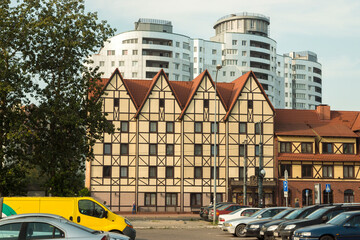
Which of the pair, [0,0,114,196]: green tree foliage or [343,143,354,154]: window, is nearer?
[0,0,114,196]: green tree foliage

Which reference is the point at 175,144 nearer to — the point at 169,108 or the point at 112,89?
the point at 169,108

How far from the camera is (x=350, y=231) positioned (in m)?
18.7

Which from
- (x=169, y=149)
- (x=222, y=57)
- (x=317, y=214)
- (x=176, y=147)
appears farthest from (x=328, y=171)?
(x=222, y=57)

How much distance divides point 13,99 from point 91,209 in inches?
391

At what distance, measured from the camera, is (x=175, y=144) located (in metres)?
60.9

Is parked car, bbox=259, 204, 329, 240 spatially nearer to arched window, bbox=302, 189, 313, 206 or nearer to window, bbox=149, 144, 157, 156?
window, bbox=149, 144, 157, 156

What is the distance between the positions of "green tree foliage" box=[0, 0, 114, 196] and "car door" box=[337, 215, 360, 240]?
14564mm

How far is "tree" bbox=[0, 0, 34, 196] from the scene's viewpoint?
27.5 metres

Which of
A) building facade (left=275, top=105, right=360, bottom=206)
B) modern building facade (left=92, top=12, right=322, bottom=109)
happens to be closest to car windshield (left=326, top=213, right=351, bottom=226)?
building facade (left=275, top=105, right=360, bottom=206)

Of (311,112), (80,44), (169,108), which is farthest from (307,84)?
(80,44)

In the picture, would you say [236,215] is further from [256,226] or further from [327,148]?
[327,148]

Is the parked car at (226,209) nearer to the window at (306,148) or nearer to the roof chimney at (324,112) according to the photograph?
the window at (306,148)

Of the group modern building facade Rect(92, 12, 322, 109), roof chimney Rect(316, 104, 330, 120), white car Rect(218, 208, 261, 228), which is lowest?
white car Rect(218, 208, 261, 228)

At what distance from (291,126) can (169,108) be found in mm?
14724
